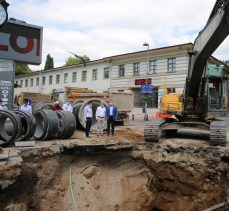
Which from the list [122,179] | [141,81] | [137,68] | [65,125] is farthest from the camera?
[137,68]

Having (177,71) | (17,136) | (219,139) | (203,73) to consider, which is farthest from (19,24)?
(177,71)

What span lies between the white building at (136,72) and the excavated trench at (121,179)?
1653cm

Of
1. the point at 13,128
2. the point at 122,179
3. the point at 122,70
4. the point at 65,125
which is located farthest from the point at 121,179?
the point at 122,70

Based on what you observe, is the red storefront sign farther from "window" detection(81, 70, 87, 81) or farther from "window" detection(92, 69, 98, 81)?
"window" detection(81, 70, 87, 81)

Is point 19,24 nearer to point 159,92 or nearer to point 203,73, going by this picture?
point 203,73

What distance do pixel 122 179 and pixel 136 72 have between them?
970 inches

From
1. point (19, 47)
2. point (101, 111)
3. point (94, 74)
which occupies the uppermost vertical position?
point (94, 74)

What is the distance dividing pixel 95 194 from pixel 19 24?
990 cm

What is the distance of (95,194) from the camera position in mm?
10047

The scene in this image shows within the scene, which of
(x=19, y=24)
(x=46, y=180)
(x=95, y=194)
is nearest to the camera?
(x=46, y=180)

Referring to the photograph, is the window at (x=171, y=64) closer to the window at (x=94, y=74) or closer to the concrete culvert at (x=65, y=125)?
the window at (x=94, y=74)

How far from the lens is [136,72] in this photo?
34594 millimetres

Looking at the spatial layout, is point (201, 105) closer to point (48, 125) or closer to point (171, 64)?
point (48, 125)

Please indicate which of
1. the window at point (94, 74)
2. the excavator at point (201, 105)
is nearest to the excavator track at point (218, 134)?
the excavator at point (201, 105)
